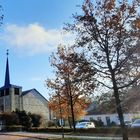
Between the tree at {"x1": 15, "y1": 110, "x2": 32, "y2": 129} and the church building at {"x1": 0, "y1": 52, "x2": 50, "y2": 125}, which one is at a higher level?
the church building at {"x1": 0, "y1": 52, "x2": 50, "y2": 125}

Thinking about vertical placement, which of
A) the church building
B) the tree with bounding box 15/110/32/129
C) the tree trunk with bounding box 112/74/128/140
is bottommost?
the tree trunk with bounding box 112/74/128/140

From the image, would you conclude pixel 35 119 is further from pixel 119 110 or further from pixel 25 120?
pixel 119 110

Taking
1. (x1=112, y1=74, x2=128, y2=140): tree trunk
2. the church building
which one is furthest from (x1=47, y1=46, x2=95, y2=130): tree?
the church building

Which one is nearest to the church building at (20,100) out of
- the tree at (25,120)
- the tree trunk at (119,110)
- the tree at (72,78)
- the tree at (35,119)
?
the tree at (35,119)

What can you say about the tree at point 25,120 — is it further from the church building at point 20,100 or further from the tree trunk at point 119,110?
the tree trunk at point 119,110

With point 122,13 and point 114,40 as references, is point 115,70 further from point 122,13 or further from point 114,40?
point 122,13

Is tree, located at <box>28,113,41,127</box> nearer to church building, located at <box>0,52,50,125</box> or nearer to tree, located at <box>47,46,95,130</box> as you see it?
church building, located at <box>0,52,50,125</box>

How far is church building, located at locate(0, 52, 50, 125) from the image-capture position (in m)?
75.8

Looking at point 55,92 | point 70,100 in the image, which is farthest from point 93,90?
point 55,92

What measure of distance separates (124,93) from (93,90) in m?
2.38

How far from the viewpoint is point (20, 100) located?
78000mm

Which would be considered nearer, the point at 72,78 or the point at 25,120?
the point at 72,78

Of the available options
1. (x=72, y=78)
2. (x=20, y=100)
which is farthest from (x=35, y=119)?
(x=72, y=78)

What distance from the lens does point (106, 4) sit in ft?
76.6
